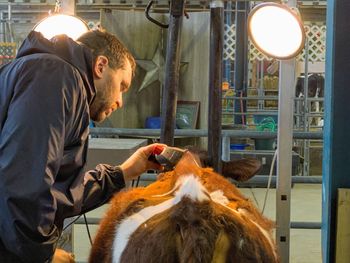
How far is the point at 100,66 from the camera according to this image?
2086mm

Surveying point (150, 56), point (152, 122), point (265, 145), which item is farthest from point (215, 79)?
point (265, 145)

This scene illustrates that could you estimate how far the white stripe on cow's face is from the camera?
1686 mm

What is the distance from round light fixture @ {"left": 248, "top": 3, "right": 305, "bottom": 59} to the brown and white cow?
3.06ft

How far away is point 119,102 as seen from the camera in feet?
7.68

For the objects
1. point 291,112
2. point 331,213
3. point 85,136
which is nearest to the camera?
point 85,136

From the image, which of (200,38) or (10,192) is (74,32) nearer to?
(10,192)

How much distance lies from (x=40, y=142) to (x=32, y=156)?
50 millimetres

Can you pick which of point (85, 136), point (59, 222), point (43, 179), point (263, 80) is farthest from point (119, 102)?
point (263, 80)

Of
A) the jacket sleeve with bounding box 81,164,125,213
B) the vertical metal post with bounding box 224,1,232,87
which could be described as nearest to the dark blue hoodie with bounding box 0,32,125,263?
the jacket sleeve with bounding box 81,164,125,213

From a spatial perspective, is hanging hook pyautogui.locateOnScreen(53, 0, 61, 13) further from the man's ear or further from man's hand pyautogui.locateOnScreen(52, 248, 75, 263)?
man's hand pyautogui.locateOnScreen(52, 248, 75, 263)

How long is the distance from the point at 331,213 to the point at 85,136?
134 cm

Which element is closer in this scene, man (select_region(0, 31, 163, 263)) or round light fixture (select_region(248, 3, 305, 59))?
man (select_region(0, 31, 163, 263))

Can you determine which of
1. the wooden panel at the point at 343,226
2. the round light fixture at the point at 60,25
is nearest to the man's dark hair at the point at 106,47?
the round light fixture at the point at 60,25

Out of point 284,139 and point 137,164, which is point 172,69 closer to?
point 137,164
